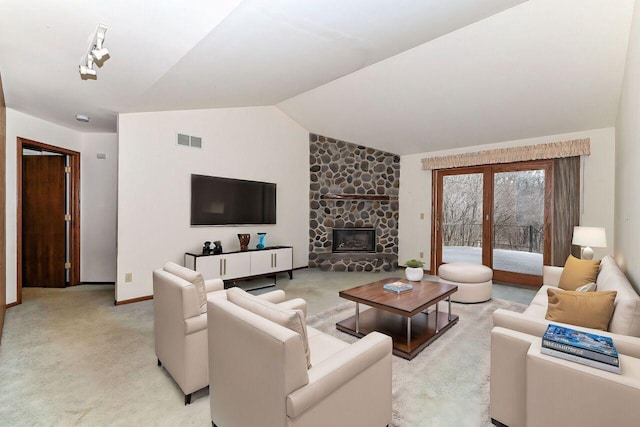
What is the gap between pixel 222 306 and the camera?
1504mm

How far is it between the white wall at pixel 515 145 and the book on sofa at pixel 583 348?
3671 mm

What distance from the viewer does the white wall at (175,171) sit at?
3914 millimetres

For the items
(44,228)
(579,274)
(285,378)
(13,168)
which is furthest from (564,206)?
(44,228)

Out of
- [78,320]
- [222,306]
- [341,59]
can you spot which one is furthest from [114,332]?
[341,59]

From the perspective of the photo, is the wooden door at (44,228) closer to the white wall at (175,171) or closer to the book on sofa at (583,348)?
the white wall at (175,171)

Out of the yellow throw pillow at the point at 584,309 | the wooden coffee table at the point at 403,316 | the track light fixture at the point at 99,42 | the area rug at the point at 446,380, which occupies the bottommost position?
the area rug at the point at 446,380

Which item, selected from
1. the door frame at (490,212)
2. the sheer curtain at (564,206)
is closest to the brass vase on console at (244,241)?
the door frame at (490,212)

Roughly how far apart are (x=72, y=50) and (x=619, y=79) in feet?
16.6

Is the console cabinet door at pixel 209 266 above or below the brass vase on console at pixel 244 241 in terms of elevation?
below

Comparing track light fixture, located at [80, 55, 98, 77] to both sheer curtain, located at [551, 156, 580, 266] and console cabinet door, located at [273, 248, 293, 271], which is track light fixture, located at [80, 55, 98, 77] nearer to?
console cabinet door, located at [273, 248, 293, 271]

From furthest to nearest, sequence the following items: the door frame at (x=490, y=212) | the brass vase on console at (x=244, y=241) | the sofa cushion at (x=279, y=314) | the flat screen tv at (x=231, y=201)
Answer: the brass vase on console at (x=244, y=241), the door frame at (x=490, y=212), the flat screen tv at (x=231, y=201), the sofa cushion at (x=279, y=314)

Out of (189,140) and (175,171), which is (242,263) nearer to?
(175,171)

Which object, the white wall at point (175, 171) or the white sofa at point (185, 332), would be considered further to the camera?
the white wall at point (175, 171)

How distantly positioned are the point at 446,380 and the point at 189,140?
14.0 ft
